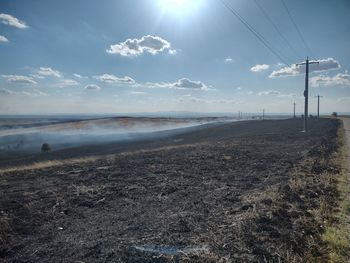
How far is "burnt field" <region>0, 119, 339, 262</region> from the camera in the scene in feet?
15.8

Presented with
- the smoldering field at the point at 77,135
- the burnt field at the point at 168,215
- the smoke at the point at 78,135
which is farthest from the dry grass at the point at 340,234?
the smoldering field at the point at 77,135

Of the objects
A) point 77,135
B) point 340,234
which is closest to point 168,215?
point 340,234

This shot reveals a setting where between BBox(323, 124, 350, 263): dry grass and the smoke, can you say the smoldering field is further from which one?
BBox(323, 124, 350, 263): dry grass

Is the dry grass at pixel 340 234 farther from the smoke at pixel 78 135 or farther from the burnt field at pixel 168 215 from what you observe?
the smoke at pixel 78 135

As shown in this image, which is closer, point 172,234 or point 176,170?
point 172,234

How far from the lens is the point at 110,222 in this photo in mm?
6234

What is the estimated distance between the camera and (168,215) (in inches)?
260

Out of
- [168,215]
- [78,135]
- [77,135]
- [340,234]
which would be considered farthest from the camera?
[77,135]

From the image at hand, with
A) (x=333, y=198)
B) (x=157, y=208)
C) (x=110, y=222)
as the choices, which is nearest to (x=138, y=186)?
(x=157, y=208)

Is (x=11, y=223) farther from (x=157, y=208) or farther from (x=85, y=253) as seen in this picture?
(x=157, y=208)

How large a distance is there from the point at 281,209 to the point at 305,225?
83cm

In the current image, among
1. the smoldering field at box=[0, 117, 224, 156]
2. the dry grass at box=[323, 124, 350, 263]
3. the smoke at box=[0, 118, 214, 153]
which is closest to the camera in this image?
the dry grass at box=[323, 124, 350, 263]

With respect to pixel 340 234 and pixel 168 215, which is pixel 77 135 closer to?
pixel 168 215

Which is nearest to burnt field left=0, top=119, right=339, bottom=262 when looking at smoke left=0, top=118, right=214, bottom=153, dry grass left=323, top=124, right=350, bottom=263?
dry grass left=323, top=124, right=350, bottom=263
